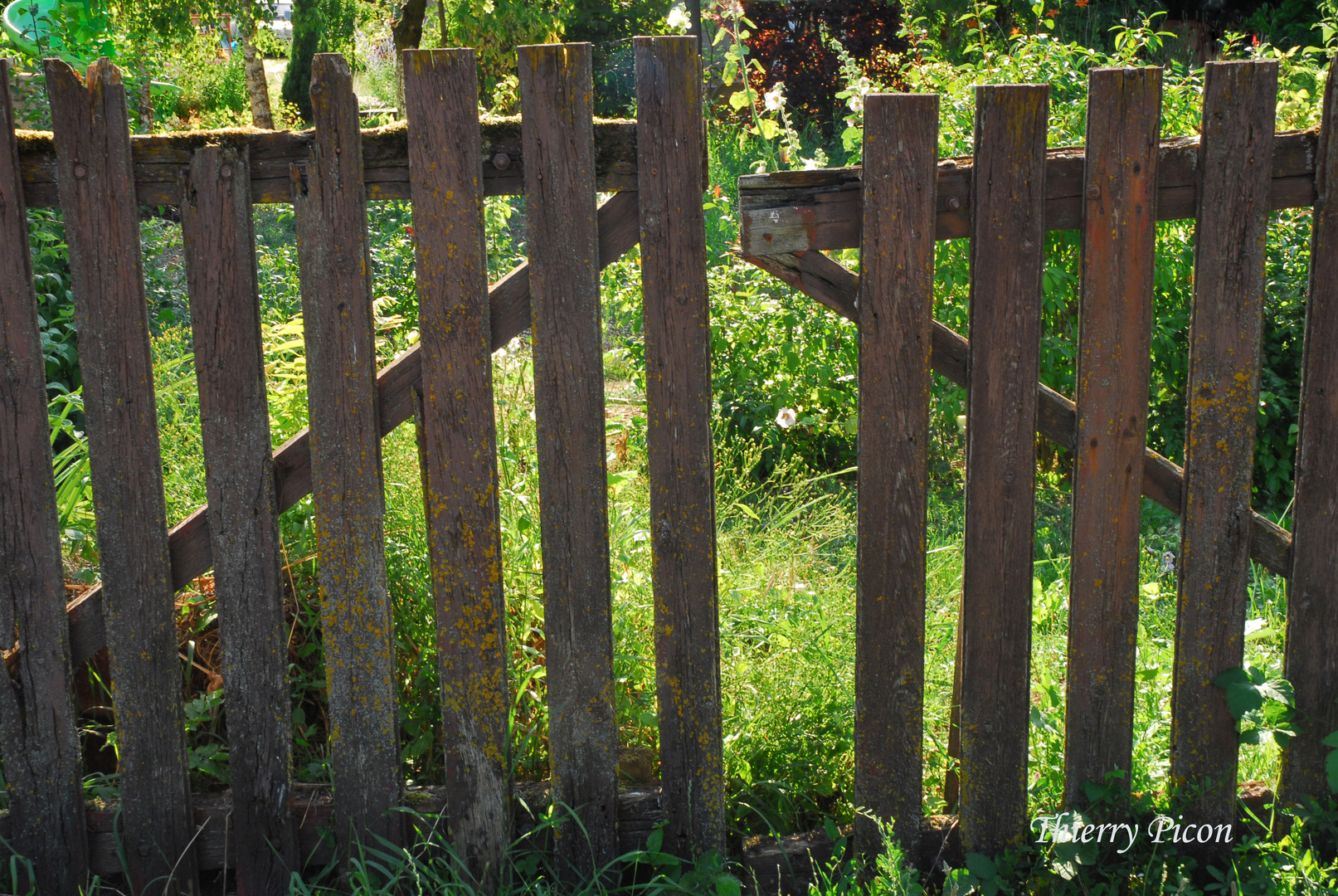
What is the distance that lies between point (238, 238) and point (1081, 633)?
6.11 ft

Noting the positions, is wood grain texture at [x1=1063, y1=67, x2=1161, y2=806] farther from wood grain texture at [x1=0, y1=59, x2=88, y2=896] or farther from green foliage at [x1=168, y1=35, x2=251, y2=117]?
green foliage at [x1=168, y1=35, x2=251, y2=117]

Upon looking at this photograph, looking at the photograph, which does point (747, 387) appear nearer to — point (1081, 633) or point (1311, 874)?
point (1081, 633)

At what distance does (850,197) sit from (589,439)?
69cm

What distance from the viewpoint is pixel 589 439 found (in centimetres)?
207

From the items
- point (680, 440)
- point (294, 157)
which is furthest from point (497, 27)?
point (680, 440)

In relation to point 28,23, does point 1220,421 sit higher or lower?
lower

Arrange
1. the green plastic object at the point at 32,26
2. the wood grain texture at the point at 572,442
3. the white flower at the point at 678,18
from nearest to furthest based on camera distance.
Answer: the wood grain texture at the point at 572,442 < the white flower at the point at 678,18 < the green plastic object at the point at 32,26

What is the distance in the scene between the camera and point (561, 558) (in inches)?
83.8

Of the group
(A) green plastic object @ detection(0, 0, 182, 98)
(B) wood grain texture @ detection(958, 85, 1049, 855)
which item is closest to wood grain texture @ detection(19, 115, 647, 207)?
(B) wood grain texture @ detection(958, 85, 1049, 855)

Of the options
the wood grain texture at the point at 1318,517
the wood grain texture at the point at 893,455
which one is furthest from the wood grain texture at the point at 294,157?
the wood grain texture at the point at 1318,517

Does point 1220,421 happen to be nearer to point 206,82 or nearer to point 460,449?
point 460,449

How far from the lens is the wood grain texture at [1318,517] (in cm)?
206

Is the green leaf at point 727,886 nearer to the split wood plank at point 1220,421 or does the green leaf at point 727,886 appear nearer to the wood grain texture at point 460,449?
the wood grain texture at point 460,449

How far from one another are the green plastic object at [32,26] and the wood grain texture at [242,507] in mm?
5839
